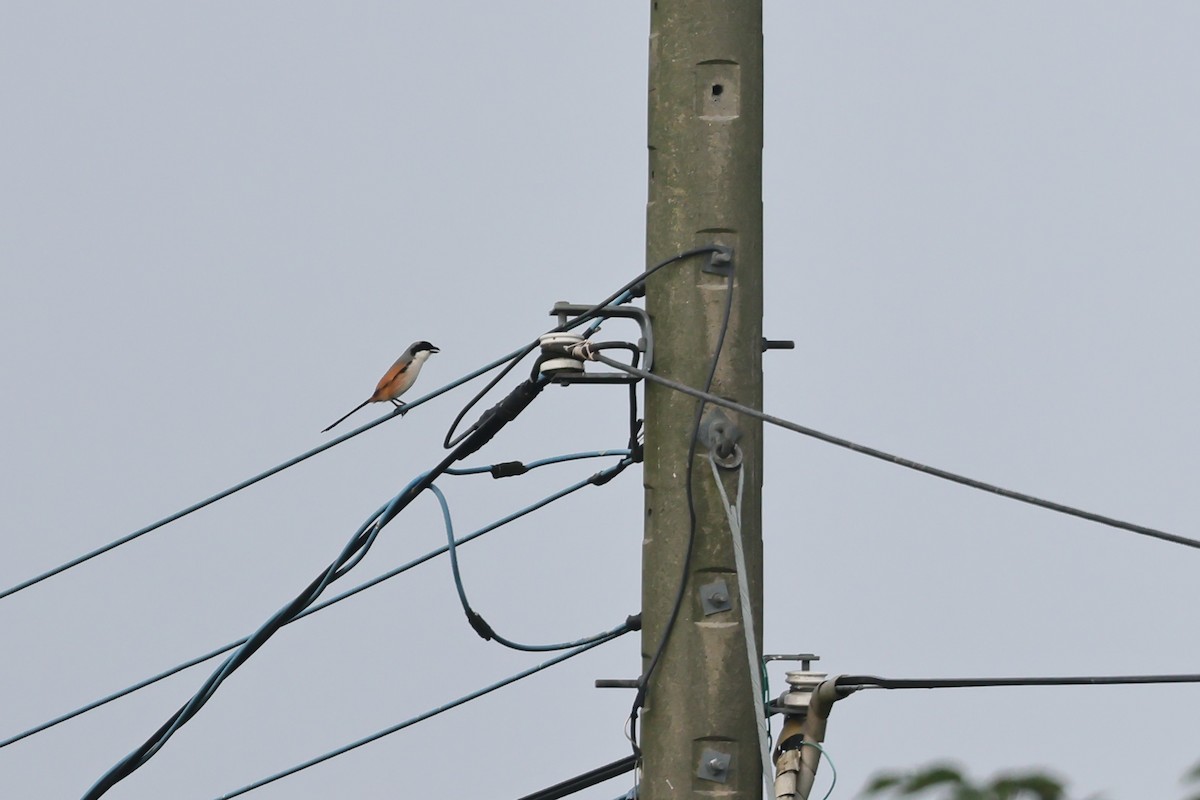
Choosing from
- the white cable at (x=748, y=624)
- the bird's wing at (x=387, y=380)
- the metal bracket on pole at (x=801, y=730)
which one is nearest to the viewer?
the white cable at (x=748, y=624)

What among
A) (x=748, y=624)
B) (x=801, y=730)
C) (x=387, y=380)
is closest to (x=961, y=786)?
(x=748, y=624)

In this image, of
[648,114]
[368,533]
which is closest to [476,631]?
[368,533]

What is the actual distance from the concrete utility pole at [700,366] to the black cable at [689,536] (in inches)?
1.1

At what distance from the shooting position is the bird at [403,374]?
15641mm

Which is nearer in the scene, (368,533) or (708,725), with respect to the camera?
(708,725)

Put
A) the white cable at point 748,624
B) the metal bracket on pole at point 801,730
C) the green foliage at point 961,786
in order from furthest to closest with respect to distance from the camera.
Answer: the metal bracket on pole at point 801,730 < the white cable at point 748,624 < the green foliage at point 961,786

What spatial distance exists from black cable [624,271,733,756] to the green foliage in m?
2.13

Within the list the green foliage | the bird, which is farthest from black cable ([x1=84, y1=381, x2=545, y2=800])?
the bird

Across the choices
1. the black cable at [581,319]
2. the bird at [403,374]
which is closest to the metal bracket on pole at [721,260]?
the black cable at [581,319]

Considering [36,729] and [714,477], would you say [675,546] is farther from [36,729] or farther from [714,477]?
[36,729]

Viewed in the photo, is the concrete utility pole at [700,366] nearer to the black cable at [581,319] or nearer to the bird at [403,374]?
the black cable at [581,319]

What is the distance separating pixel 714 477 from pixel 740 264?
74cm

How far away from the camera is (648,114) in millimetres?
7465

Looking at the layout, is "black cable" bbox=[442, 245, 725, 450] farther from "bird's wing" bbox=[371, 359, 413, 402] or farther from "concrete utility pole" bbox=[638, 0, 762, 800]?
"bird's wing" bbox=[371, 359, 413, 402]
